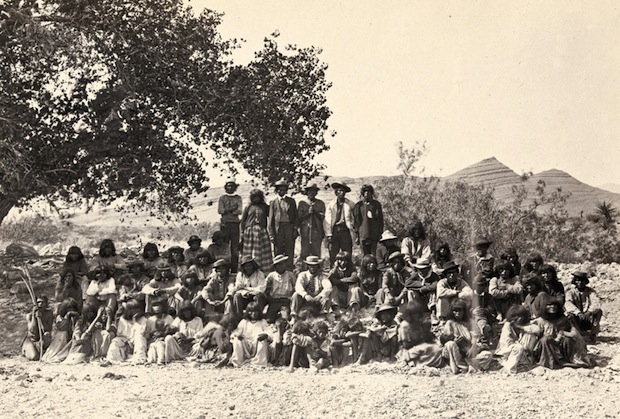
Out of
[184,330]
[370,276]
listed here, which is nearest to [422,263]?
[370,276]

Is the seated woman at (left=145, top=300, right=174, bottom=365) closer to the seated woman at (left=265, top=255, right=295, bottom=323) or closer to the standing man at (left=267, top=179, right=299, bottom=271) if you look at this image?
the seated woman at (left=265, top=255, right=295, bottom=323)

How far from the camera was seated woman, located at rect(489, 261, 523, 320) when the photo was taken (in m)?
9.23

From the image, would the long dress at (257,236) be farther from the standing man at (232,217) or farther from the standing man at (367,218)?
the standing man at (367,218)

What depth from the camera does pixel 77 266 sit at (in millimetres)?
10797

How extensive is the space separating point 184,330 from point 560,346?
4581 millimetres

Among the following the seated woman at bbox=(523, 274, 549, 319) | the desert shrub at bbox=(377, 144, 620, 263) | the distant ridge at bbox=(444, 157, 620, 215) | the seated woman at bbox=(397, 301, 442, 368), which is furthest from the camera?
the distant ridge at bbox=(444, 157, 620, 215)

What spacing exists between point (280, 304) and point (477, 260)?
2.79 metres

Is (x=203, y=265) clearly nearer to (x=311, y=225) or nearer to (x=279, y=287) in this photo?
(x=279, y=287)

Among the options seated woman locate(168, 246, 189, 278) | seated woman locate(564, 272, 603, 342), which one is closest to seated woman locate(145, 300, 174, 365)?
seated woman locate(168, 246, 189, 278)

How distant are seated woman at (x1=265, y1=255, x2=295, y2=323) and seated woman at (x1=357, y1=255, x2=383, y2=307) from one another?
3.41 ft

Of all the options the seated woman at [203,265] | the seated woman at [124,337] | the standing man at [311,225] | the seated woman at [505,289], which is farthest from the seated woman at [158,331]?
the seated woman at [505,289]

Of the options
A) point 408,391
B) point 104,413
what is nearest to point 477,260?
point 408,391

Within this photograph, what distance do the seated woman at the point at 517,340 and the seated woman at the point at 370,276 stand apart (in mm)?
2248

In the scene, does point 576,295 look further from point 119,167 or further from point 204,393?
point 119,167
